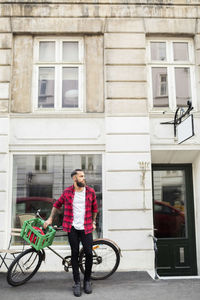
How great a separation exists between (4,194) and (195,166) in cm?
478

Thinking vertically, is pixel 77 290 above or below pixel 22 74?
below

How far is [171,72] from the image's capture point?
25.9ft

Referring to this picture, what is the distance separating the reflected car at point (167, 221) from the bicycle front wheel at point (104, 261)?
5.90 feet

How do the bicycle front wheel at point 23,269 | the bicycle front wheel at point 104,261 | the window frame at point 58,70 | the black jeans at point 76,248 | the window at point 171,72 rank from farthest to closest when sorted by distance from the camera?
the window at point 171,72, the window frame at point 58,70, the bicycle front wheel at point 104,261, the bicycle front wheel at point 23,269, the black jeans at point 76,248

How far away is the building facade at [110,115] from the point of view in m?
7.11

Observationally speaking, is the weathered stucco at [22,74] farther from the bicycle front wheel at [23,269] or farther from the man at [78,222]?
the bicycle front wheel at [23,269]

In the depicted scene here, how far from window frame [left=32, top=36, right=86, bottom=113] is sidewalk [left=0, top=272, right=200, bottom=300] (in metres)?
3.90

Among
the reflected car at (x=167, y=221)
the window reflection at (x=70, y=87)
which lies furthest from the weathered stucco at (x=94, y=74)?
the reflected car at (x=167, y=221)

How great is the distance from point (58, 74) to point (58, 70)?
0.11 metres

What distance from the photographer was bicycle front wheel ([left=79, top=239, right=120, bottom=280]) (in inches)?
228

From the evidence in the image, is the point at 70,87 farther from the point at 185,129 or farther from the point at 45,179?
the point at 185,129

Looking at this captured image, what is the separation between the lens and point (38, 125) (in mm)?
7348

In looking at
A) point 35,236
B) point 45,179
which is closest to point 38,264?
point 35,236

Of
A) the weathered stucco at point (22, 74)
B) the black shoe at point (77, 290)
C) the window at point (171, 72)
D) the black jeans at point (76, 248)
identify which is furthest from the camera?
the window at point (171, 72)
